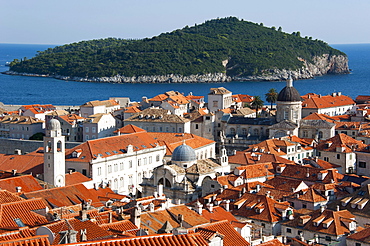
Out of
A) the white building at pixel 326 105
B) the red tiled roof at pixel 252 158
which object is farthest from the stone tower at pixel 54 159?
the white building at pixel 326 105

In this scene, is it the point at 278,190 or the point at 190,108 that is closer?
the point at 278,190

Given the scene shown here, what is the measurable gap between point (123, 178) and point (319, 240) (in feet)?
88.9

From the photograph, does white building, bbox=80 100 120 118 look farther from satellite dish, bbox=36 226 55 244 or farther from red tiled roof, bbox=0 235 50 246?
red tiled roof, bbox=0 235 50 246

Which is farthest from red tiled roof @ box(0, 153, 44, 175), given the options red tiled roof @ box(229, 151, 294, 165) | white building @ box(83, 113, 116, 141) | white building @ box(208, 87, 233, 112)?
white building @ box(208, 87, 233, 112)

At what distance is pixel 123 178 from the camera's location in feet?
193

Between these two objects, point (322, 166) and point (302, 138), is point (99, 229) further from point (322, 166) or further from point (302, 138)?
A: point (302, 138)

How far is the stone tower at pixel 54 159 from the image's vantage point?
5006 cm

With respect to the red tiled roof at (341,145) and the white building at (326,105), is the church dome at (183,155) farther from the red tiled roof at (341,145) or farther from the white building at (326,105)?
the white building at (326,105)

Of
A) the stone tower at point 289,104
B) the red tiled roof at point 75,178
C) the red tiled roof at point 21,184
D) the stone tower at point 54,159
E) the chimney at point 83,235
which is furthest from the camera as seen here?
the stone tower at point 289,104

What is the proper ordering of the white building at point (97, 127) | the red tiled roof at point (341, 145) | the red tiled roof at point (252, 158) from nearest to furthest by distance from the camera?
the red tiled roof at point (252, 158)
the red tiled roof at point (341, 145)
the white building at point (97, 127)

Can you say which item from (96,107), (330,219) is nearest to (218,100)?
(96,107)

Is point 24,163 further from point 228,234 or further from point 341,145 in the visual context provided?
point 228,234

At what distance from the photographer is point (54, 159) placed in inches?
1972

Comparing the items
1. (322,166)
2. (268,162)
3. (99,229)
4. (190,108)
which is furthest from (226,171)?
(190,108)
